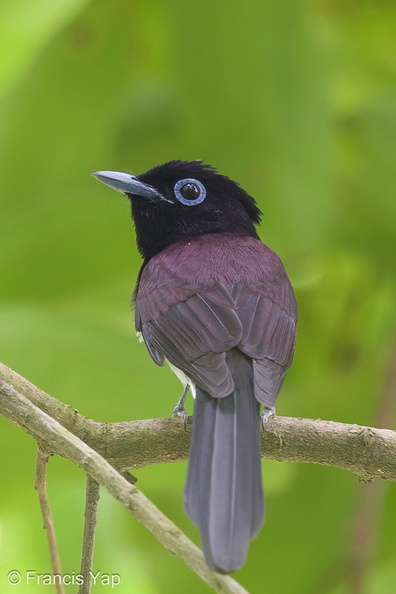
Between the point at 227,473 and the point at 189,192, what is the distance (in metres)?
1.36

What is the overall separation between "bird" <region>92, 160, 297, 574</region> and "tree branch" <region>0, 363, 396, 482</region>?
0.09 meters

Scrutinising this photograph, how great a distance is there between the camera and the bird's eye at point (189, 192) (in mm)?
3008

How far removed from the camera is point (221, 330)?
231 centimetres

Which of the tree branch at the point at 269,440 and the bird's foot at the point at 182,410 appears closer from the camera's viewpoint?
the tree branch at the point at 269,440

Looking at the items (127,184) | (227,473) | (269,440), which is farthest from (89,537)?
(127,184)

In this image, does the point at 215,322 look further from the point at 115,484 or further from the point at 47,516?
the point at 115,484

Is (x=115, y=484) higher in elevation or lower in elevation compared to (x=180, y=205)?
lower

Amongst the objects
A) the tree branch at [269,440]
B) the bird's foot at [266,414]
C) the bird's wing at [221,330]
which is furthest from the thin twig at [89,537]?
the bird's foot at [266,414]

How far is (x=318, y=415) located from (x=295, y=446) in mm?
808

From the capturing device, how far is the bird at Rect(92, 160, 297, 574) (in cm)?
173

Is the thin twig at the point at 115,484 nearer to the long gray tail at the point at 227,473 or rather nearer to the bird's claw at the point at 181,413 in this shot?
the long gray tail at the point at 227,473

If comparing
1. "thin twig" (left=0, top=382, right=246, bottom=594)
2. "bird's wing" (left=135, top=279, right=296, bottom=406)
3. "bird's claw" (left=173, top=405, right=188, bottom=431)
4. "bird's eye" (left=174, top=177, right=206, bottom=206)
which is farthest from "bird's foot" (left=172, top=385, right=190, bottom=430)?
"bird's eye" (left=174, top=177, right=206, bottom=206)

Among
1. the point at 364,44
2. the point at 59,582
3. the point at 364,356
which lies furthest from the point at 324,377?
the point at 59,582

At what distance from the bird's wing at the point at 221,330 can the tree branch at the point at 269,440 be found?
→ 132 mm
